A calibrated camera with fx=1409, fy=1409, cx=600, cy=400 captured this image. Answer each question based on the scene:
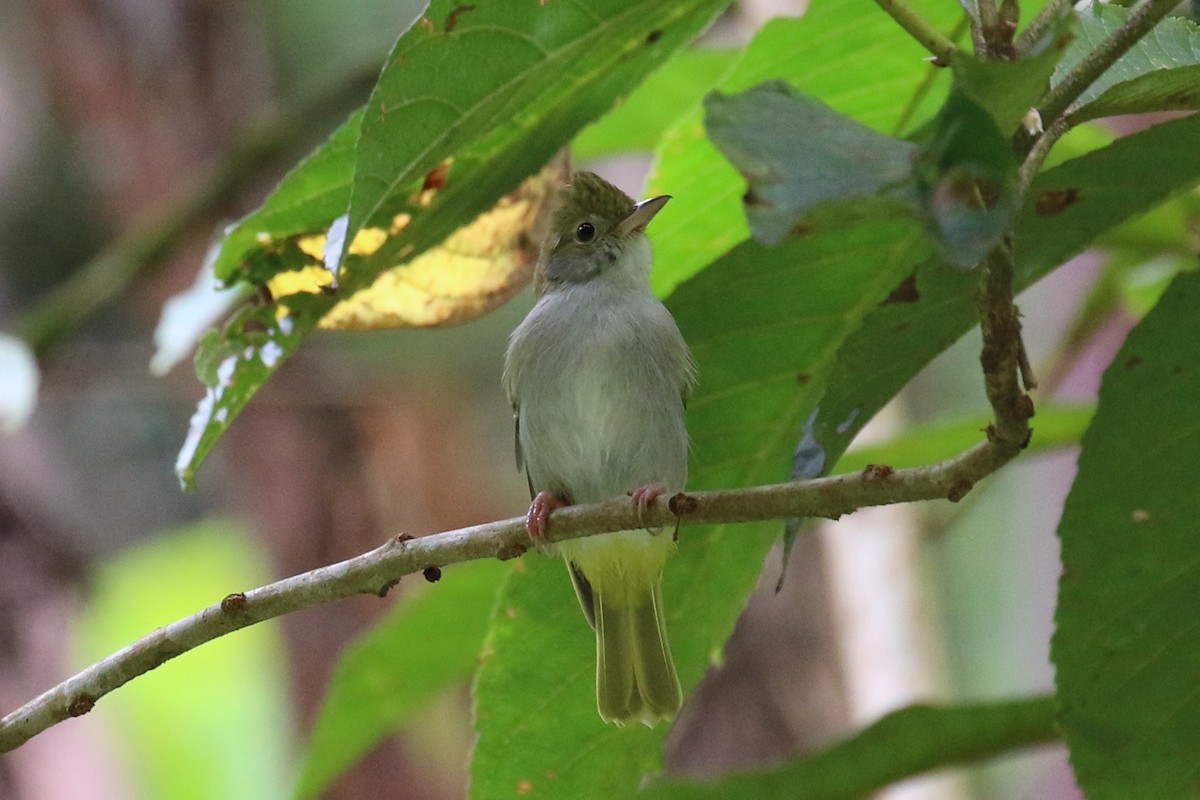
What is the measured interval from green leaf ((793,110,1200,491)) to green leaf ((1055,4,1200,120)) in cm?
15

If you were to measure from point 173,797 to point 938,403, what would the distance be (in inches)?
157

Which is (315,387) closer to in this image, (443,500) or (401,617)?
(443,500)

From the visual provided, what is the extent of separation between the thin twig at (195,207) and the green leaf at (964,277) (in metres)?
2.46

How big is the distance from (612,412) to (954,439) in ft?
2.08

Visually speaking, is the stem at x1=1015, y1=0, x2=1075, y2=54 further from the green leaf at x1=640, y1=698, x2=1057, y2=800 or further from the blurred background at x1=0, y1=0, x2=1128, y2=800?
the blurred background at x1=0, y1=0, x2=1128, y2=800

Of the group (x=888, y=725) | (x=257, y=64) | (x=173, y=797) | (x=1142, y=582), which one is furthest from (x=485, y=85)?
(x=173, y=797)

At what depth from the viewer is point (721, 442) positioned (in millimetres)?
2047

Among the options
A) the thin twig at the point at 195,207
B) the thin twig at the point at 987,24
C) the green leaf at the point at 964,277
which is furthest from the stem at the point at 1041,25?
the thin twig at the point at 195,207

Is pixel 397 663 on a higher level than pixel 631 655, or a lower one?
higher

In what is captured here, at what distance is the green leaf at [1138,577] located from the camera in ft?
5.69

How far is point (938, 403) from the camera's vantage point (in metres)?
5.96

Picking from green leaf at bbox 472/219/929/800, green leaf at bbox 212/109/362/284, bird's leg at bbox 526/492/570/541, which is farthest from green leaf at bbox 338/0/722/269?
bird's leg at bbox 526/492/570/541

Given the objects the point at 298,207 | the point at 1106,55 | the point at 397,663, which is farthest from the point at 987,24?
the point at 397,663

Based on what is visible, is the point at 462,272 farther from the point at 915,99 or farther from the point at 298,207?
the point at 915,99
